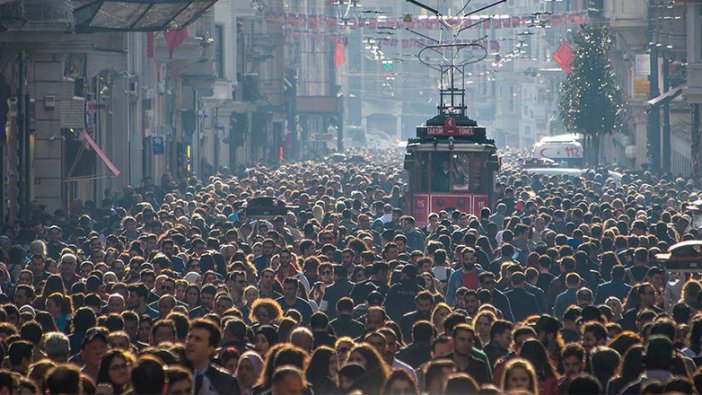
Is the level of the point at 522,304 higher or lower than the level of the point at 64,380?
lower

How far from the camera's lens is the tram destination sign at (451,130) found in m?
36.5

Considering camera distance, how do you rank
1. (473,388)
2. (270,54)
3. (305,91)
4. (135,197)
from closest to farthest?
(473,388) → (135,197) → (270,54) → (305,91)

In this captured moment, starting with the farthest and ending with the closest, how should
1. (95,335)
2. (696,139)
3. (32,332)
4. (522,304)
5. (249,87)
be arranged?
(249,87) < (696,139) < (522,304) < (32,332) < (95,335)

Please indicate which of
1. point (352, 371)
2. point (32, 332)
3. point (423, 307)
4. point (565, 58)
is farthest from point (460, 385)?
point (565, 58)

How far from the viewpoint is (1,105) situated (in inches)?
1368

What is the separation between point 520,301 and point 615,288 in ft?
3.99

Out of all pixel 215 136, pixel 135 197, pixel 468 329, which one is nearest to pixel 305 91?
pixel 215 136

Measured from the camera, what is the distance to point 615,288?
1870 cm

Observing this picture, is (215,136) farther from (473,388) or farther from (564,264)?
(473,388)

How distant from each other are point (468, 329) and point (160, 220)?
17.3 metres

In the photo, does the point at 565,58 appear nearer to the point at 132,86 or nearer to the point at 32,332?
the point at 132,86

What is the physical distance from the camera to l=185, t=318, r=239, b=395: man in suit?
37.4 ft

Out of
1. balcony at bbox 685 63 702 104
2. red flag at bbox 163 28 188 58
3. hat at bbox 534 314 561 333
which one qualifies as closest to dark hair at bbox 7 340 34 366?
hat at bbox 534 314 561 333

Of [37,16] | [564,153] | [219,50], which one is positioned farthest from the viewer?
[219,50]
